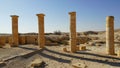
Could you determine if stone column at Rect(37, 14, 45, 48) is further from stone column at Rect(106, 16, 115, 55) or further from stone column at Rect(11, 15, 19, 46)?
stone column at Rect(106, 16, 115, 55)

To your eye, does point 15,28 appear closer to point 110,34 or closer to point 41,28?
point 41,28

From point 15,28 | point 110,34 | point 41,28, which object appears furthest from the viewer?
point 15,28

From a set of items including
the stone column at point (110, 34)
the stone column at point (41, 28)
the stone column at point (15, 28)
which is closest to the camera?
the stone column at point (110, 34)

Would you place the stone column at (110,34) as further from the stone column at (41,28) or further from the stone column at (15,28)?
the stone column at (15,28)

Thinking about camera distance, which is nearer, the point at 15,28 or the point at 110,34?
the point at 110,34

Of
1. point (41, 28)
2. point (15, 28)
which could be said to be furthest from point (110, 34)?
point (15, 28)

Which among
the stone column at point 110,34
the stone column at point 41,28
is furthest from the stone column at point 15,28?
the stone column at point 110,34

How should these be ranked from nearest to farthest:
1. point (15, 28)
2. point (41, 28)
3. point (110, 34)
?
point (110, 34), point (41, 28), point (15, 28)

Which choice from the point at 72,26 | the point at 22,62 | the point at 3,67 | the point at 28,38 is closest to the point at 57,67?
the point at 22,62

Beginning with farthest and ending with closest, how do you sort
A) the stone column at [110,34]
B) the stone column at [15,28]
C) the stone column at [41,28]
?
the stone column at [15,28] → the stone column at [41,28] → the stone column at [110,34]

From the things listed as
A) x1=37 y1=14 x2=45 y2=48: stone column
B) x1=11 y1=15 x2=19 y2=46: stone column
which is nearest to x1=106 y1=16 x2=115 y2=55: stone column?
x1=37 y1=14 x2=45 y2=48: stone column

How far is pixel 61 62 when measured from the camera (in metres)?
14.0

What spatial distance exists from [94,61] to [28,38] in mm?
18202

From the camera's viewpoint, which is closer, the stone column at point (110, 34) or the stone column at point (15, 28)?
the stone column at point (110, 34)
